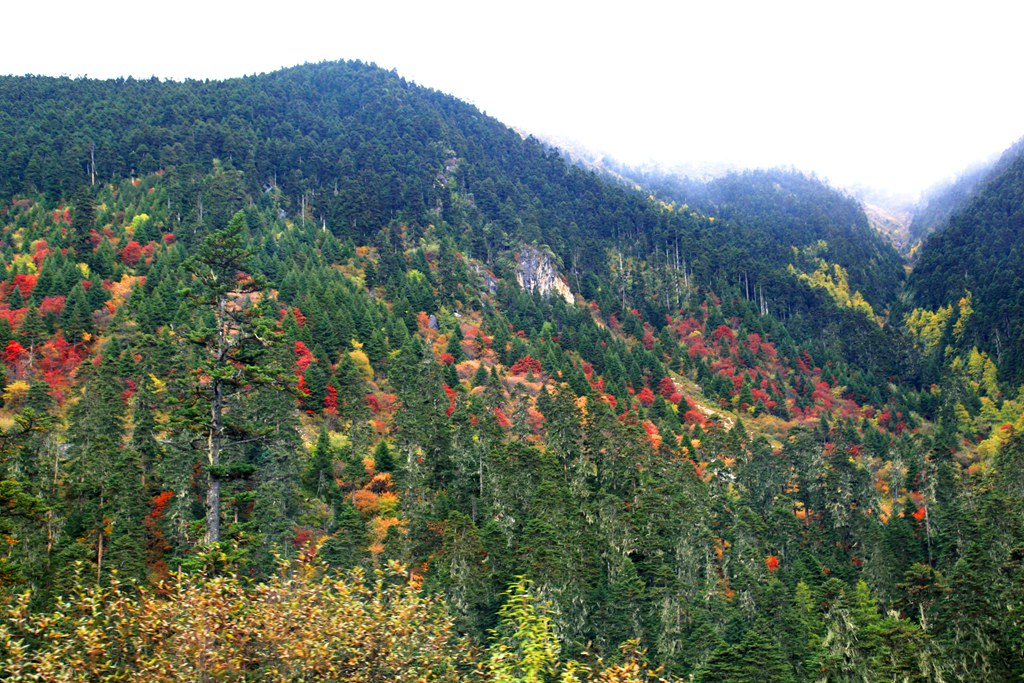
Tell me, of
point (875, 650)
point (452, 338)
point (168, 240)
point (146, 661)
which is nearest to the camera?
point (146, 661)

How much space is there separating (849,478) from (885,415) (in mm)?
48474

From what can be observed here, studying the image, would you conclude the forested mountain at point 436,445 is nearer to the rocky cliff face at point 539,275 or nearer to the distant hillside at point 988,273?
the rocky cliff face at point 539,275

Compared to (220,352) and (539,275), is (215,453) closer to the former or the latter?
(220,352)

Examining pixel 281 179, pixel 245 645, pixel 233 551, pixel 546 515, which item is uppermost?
pixel 281 179

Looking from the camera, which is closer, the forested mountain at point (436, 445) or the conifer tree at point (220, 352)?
the forested mountain at point (436, 445)

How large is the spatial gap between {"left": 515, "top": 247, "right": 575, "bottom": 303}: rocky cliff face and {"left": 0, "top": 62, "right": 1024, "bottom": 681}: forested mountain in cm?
72

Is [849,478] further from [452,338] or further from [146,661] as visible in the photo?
[146,661]

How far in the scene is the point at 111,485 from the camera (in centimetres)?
5309

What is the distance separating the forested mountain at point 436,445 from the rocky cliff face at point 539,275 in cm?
72

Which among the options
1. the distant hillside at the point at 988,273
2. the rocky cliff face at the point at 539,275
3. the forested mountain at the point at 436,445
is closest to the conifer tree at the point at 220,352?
the forested mountain at the point at 436,445

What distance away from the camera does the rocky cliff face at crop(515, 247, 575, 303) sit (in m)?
148

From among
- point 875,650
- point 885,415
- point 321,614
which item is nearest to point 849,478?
point 875,650

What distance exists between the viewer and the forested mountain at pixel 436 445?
726 inches

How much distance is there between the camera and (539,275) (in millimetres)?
150500
